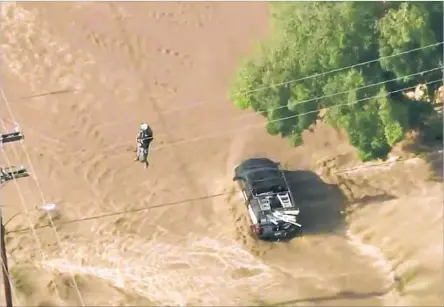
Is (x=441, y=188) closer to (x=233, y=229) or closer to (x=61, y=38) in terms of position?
(x=233, y=229)

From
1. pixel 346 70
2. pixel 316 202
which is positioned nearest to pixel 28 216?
pixel 316 202

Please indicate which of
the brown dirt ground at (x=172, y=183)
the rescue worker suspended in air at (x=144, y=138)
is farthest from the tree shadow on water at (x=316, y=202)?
the rescue worker suspended in air at (x=144, y=138)

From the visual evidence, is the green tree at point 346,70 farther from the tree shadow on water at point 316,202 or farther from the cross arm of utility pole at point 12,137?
the cross arm of utility pole at point 12,137

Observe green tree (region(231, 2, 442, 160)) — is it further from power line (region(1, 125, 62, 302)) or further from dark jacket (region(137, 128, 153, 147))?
power line (region(1, 125, 62, 302))

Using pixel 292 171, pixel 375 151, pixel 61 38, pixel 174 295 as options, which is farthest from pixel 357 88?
pixel 61 38

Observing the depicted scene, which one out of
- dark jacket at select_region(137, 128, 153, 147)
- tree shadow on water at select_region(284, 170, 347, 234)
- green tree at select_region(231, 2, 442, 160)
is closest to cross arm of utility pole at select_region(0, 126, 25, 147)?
dark jacket at select_region(137, 128, 153, 147)

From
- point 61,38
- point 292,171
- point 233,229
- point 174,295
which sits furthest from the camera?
point 61,38
